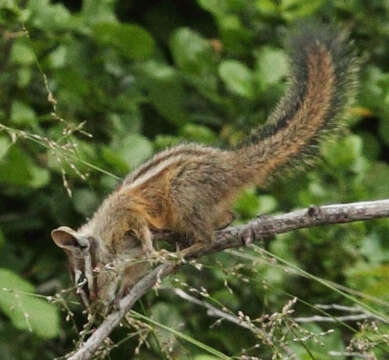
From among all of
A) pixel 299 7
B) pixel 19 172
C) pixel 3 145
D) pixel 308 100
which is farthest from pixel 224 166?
pixel 299 7

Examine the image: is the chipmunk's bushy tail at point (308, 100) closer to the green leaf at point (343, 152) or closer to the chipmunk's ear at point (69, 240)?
the chipmunk's ear at point (69, 240)

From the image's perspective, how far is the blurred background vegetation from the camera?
15.9 ft

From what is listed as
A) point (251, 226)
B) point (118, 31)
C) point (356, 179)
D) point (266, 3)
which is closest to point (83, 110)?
point (118, 31)

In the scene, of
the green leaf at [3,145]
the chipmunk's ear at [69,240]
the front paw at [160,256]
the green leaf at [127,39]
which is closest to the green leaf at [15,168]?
the green leaf at [3,145]

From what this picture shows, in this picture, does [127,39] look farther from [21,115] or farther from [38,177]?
[38,177]

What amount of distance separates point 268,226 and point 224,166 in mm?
592

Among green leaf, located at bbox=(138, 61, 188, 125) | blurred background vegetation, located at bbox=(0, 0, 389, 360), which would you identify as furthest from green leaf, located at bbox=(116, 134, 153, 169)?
green leaf, located at bbox=(138, 61, 188, 125)

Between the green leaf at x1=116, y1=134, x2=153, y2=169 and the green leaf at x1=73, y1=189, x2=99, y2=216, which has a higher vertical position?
the green leaf at x1=116, y1=134, x2=153, y2=169

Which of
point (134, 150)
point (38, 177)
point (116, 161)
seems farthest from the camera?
point (38, 177)

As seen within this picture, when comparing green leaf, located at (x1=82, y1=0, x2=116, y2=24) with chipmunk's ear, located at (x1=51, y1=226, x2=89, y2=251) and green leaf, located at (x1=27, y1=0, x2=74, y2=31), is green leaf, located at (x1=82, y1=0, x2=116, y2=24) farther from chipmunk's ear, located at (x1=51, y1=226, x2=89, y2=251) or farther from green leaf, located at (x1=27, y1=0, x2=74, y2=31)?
chipmunk's ear, located at (x1=51, y1=226, x2=89, y2=251)

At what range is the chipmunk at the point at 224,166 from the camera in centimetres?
388

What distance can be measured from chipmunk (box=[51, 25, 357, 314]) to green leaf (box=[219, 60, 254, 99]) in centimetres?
114

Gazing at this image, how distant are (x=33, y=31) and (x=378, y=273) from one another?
202cm

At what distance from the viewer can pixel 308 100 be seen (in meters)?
3.96
